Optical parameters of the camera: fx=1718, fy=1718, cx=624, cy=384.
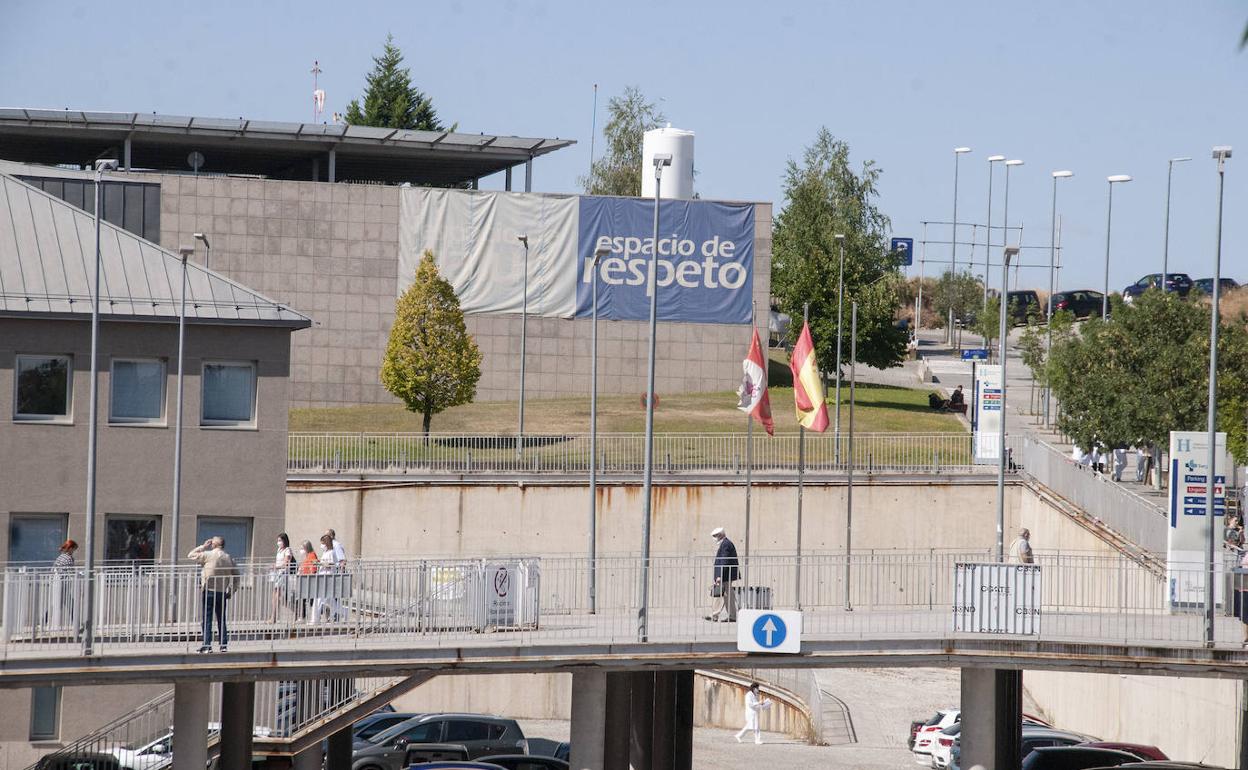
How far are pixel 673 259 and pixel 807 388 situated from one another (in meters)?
32.9

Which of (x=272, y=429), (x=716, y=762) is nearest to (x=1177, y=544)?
(x=716, y=762)

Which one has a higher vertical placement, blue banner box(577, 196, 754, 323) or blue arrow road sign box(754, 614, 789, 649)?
blue banner box(577, 196, 754, 323)

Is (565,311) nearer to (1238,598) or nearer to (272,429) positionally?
(272,429)

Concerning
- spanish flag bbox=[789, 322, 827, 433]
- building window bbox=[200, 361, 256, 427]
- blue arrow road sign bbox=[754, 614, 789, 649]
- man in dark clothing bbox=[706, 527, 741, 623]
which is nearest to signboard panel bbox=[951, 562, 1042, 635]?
blue arrow road sign bbox=[754, 614, 789, 649]

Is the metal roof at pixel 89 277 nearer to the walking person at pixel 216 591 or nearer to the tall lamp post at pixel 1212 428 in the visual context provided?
the walking person at pixel 216 591

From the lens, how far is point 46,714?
31297mm

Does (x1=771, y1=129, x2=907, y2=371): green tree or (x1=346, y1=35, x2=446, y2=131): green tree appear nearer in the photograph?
(x1=771, y1=129, x2=907, y2=371): green tree

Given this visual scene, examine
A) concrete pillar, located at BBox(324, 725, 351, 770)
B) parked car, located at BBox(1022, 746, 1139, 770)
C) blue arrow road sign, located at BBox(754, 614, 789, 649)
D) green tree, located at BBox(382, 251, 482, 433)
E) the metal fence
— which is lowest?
concrete pillar, located at BBox(324, 725, 351, 770)

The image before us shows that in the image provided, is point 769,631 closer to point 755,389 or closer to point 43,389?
point 755,389

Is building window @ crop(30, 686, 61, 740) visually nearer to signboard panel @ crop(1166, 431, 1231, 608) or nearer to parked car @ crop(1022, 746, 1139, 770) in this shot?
parked car @ crop(1022, 746, 1139, 770)

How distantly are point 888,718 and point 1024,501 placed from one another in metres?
9.76

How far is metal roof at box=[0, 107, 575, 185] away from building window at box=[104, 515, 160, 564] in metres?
33.4

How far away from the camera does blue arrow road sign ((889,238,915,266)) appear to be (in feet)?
268

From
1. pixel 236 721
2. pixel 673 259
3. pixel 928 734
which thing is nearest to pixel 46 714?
pixel 236 721
